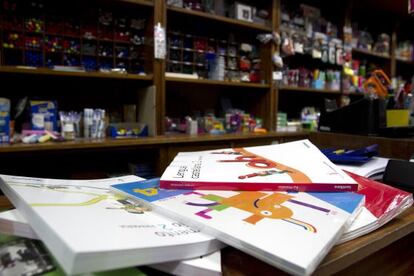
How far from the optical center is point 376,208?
42 cm

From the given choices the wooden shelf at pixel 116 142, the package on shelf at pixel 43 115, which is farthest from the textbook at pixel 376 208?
the package on shelf at pixel 43 115

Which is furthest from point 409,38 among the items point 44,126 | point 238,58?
point 44,126

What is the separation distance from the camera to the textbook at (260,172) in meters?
0.46

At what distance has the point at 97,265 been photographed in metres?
0.24

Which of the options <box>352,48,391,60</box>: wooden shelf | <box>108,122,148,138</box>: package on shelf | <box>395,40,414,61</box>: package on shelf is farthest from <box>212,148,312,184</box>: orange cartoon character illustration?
<box>395,40,414,61</box>: package on shelf

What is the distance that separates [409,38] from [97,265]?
4291mm

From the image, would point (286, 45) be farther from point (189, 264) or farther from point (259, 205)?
point (189, 264)

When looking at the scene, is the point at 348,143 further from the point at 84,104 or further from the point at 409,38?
the point at 409,38

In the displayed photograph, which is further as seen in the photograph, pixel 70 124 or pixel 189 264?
pixel 70 124

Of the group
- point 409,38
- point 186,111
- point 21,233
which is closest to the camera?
point 21,233

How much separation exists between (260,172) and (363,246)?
0.20 meters

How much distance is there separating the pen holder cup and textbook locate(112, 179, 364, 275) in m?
0.71

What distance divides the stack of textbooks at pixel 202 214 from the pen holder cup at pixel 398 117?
0.58 meters

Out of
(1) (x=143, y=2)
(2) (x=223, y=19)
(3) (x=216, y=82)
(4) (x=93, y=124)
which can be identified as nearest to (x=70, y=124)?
(4) (x=93, y=124)
